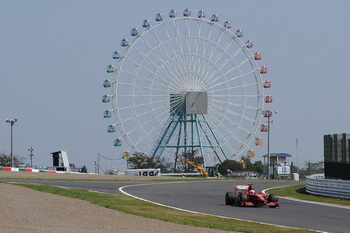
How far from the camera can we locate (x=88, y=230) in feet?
48.8

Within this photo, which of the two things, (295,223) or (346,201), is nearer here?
(295,223)

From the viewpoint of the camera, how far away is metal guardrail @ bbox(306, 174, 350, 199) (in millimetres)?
30719

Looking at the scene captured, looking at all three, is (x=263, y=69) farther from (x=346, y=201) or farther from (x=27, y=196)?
(x=27, y=196)

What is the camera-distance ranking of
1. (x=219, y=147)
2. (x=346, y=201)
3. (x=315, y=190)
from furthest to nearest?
(x=219, y=147) < (x=315, y=190) < (x=346, y=201)

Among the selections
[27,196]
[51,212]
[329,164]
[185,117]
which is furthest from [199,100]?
[51,212]

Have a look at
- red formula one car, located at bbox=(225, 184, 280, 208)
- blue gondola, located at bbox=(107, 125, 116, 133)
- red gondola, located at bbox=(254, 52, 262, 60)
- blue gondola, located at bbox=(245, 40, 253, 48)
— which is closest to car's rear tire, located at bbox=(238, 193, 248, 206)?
red formula one car, located at bbox=(225, 184, 280, 208)

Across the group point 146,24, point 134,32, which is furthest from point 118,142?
point 146,24

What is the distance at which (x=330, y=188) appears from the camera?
106 ft

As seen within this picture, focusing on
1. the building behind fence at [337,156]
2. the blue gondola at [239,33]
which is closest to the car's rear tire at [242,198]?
the building behind fence at [337,156]

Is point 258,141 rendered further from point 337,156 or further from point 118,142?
point 337,156

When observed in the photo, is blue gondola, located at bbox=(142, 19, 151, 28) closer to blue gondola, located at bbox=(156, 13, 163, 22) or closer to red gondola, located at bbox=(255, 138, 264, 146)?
blue gondola, located at bbox=(156, 13, 163, 22)

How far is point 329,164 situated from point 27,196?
16842 millimetres

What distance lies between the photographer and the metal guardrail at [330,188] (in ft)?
101

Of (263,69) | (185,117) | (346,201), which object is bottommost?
(346,201)
